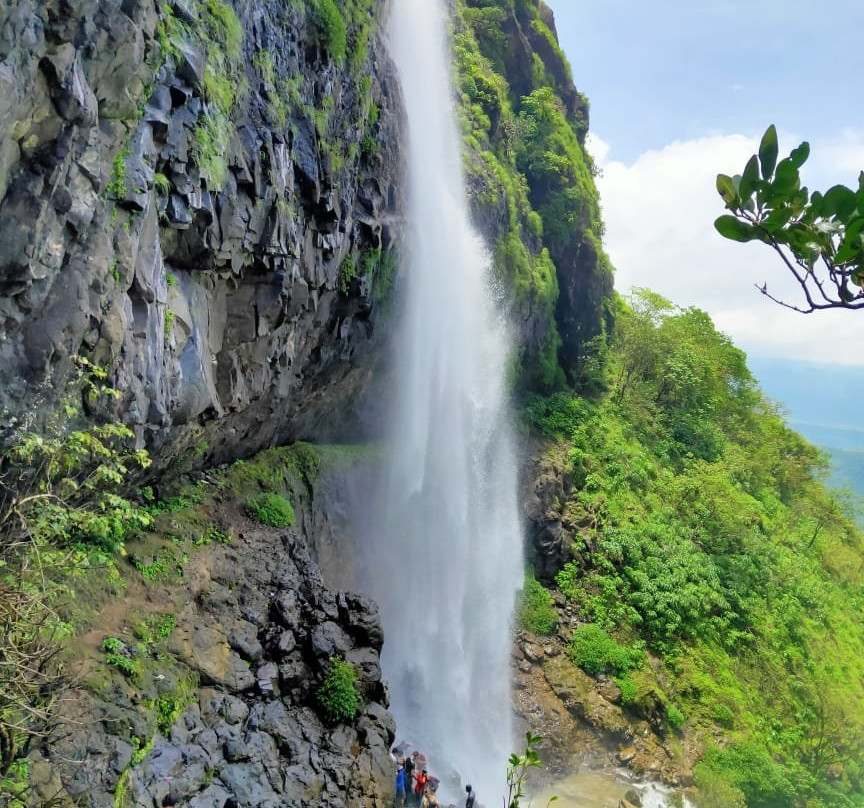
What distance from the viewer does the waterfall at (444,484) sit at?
706 inches

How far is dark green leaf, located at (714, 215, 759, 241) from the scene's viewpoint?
9.87ft

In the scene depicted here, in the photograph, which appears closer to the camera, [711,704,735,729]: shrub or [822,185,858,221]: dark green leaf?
[822,185,858,221]: dark green leaf

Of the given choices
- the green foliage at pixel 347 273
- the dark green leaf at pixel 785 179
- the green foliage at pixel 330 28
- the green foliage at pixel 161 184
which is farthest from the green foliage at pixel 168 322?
the dark green leaf at pixel 785 179

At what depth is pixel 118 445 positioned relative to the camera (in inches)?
398

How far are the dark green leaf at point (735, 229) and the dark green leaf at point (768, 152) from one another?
0.24 m

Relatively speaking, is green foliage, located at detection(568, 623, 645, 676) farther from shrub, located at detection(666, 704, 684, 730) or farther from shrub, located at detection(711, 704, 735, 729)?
shrub, located at detection(711, 704, 735, 729)

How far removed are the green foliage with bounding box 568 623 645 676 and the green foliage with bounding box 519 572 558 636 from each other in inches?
38.7

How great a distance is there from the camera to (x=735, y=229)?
3027 mm

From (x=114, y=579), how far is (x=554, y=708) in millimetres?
15152

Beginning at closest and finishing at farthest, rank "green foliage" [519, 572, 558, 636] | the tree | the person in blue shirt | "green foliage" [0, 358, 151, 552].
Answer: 1. the tree
2. "green foliage" [0, 358, 151, 552]
3. the person in blue shirt
4. "green foliage" [519, 572, 558, 636]

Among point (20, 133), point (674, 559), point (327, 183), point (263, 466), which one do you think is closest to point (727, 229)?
point (20, 133)

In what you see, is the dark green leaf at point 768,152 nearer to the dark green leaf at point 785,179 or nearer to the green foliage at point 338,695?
the dark green leaf at point 785,179

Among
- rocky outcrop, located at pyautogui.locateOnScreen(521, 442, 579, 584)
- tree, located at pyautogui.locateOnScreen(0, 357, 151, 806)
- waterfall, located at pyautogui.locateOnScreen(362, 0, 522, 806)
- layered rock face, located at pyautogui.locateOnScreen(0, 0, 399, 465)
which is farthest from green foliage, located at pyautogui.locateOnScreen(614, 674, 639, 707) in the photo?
tree, located at pyautogui.locateOnScreen(0, 357, 151, 806)

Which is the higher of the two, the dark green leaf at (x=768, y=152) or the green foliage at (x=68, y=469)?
the dark green leaf at (x=768, y=152)
